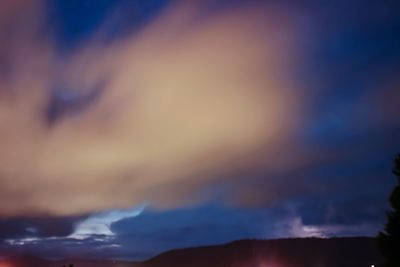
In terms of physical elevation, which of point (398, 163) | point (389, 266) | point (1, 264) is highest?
point (1, 264)

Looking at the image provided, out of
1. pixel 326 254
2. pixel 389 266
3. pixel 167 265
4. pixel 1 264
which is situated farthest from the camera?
pixel 167 265

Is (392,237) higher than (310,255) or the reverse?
the reverse

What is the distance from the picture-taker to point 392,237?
3331 centimetres

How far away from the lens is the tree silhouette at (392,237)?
1300 inches

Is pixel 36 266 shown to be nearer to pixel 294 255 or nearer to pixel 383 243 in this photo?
pixel 294 255

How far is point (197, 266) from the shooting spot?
188 meters

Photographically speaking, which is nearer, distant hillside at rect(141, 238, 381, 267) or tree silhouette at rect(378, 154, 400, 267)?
tree silhouette at rect(378, 154, 400, 267)

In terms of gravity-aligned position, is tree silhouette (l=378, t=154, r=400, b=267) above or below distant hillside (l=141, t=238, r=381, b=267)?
below

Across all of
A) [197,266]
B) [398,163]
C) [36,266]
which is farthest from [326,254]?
[398,163]

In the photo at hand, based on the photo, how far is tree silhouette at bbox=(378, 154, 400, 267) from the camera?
33031 millimetres

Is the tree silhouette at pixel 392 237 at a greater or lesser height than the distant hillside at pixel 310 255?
lesser

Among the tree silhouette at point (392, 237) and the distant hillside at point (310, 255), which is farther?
the distant hillside at point (310, 255)

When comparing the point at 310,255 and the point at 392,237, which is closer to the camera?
the point at 392,237

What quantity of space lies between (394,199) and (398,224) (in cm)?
150
